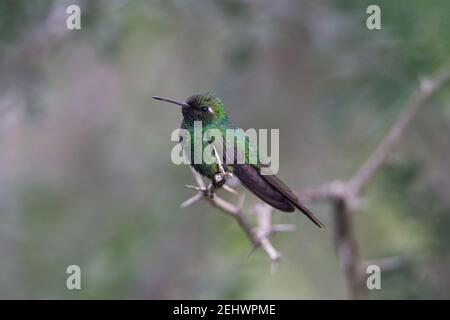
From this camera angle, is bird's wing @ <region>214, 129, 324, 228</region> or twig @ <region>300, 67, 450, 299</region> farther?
twig @ <region>300, 67, 450, 299</region>

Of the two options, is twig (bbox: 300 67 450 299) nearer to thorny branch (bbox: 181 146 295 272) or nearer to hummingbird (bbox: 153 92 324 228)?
thorny branch (bbox: 181 146 295 272)

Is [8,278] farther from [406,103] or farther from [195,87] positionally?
[406,103]

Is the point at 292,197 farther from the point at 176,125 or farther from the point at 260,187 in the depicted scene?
the point at 176,125

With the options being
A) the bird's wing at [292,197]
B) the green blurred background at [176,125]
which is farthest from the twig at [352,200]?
the bird's wing at [292,197]

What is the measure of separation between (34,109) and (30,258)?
141cm

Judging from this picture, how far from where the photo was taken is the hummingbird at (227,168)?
3.55 metres

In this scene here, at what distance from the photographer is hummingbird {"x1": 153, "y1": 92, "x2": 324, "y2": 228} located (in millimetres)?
3555

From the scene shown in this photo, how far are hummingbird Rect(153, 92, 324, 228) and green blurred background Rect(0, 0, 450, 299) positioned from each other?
4.58ft

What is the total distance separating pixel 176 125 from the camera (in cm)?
774

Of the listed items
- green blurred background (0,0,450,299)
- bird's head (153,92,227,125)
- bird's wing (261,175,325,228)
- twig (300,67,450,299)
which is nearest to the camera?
bird's wing (261,175,325,228)

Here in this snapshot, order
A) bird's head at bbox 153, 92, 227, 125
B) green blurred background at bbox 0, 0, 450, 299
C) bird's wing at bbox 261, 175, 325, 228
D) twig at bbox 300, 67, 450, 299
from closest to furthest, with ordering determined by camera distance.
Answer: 1. bird's wing at bbox 261, 175, 325, 228
2. bird's head at bbox 153, 92, 227, 125
3. twig at bbox 300, 67, 450, 299
4. green blurred background at bbox 0, 0, 450, 299

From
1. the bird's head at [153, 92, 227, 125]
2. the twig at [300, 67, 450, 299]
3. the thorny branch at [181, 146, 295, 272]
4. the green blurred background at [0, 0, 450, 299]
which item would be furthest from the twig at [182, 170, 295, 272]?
the green blurred background at [0, 0, 450, 299]

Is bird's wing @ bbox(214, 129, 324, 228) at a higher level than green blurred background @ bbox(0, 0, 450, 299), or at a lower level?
lower

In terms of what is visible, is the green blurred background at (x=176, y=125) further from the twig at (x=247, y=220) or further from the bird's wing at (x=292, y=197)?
the bird's wing at (x=292, y=197)
